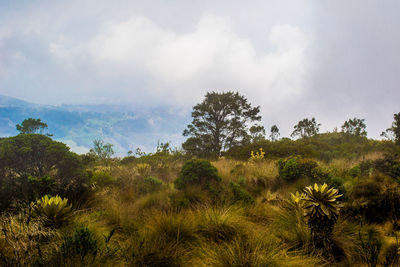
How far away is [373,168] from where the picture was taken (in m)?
7.17

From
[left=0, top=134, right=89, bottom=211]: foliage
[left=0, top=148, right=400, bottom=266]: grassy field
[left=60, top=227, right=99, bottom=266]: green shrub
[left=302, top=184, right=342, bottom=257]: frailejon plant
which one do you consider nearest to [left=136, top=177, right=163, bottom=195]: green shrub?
[left=0, top=148, right=400, bottom=266]: grassy field

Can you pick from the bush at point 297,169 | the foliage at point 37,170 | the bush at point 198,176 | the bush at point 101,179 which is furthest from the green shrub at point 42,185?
the bush at point 297,169

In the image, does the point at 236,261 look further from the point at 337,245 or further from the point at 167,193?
the point at 167,193

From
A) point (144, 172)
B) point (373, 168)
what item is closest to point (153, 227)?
point (144, 172)

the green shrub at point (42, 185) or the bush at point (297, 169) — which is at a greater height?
the bush at point (297, 169)

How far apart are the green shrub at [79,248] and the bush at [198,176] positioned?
407 cm

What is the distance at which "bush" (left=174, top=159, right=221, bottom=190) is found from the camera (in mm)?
6980

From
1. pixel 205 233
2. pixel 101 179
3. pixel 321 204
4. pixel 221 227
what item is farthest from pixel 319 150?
pixel 101 179

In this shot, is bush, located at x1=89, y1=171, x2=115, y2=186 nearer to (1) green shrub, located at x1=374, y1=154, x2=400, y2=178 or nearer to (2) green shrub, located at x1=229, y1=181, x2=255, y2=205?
(2) green shrub, located at x1=229, y1=181, x2=255, y2=205

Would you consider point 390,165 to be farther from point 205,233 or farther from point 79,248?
point 79,248

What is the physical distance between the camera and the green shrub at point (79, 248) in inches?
102

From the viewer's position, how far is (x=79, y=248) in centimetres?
281

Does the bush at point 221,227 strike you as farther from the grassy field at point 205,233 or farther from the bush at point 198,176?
the bush at point 198,176

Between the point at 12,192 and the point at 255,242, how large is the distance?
5481 mm
